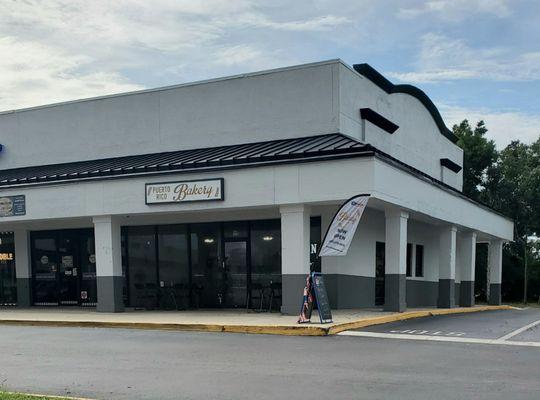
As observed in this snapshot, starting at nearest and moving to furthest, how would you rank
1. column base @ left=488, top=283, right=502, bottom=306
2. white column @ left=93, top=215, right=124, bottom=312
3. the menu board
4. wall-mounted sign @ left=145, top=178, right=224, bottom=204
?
the menu board
wall-mounted sign @ left=145, top=178, right=224, bottom=204
white column @ left=93, top=215, right=124, bottom=312
column base @ left=488, top=283, right=502, bottom=306

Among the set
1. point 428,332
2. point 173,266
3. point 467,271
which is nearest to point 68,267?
point 173,266

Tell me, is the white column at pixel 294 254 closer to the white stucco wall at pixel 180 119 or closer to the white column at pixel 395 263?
the white column at pixel 395 263

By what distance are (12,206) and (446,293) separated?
1458cm

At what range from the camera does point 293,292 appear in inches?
574

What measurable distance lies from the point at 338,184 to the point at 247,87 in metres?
5.79

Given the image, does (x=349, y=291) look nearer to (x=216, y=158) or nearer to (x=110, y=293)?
(x=216, y=158)

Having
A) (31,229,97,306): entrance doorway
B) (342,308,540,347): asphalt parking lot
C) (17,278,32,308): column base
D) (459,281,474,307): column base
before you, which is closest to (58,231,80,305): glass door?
(31,229,97,306): entrance doorway

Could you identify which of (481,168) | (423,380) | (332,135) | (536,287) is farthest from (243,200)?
(536,287)

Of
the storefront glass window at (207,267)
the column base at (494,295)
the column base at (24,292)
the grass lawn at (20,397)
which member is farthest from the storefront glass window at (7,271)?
the column base at (494,295)

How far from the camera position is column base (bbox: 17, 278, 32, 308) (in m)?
21.2

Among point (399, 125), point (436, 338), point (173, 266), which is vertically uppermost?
point (399, 125)

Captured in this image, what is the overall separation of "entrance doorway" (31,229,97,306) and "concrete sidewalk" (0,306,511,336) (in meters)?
3.56

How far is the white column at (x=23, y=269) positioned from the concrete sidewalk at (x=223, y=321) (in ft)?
13.5

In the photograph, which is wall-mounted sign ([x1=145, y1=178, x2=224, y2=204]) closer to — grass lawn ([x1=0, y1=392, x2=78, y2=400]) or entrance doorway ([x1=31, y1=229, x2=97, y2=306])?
entrance doorway ([x1=31, y1=229, x2=97, y2=306])
